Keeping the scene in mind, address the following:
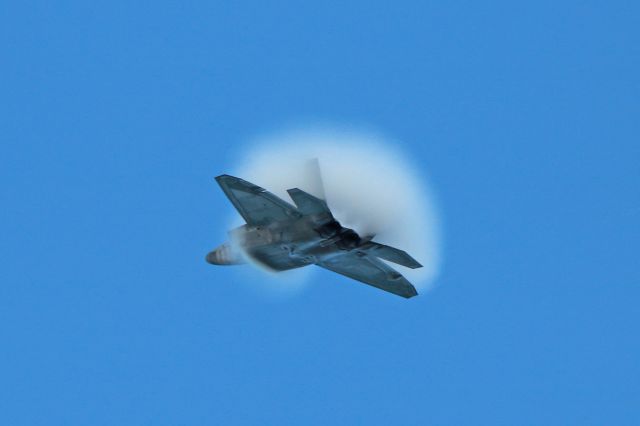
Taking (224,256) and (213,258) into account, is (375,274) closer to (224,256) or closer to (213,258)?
(224,256)

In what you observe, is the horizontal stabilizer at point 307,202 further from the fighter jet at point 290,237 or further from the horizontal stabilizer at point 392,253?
the horizontal stabilizer at point 392,253

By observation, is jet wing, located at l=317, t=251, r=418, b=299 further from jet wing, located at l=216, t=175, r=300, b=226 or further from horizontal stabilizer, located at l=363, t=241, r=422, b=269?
jet wing, located at l=216, t=175, r=300, b=226

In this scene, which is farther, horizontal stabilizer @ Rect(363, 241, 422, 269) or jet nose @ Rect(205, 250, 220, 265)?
jet nose @ Rect(205, 250, 220, 265)

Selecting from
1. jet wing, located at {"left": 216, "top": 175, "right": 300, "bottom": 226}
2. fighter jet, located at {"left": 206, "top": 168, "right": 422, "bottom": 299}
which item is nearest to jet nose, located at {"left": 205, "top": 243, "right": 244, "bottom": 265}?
fighter jet, located at {"left": 206, "top": 168, "right": 422, "bottom": 299}

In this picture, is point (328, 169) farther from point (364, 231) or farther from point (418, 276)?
point (418, 276)

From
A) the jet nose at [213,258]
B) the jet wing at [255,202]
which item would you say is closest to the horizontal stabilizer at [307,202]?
the jet wing at [255,202]

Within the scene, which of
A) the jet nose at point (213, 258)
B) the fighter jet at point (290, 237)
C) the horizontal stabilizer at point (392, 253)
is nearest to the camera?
the fighter jet at point (290, 237)

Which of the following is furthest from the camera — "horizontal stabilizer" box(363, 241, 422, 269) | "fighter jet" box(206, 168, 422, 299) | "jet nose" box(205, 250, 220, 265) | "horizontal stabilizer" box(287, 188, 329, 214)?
"jet nose" box(205, 250, 220, 265)
